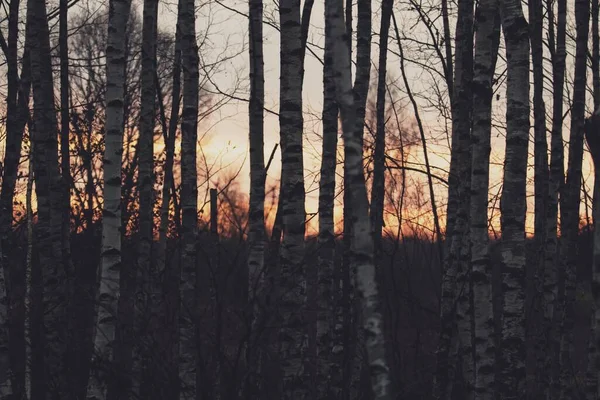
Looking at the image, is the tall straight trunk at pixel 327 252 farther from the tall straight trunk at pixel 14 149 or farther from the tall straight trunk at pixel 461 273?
the tall straight trunk at pixel 14 149

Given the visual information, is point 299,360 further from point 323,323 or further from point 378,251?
point 378,251

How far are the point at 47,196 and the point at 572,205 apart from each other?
6399 millimetres

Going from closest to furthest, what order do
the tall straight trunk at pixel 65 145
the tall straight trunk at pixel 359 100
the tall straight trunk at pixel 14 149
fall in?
the tall straight trunk at pixel 14 149, the tall straight trunk at pixel 359 100, the tall straight trunk at pixel 65 145

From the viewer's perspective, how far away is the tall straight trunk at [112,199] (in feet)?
27.1

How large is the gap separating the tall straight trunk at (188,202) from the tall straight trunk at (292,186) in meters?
0.93

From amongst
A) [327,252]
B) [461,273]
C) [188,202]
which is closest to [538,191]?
[461,273]

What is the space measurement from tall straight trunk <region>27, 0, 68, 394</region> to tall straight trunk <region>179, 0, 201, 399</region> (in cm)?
137

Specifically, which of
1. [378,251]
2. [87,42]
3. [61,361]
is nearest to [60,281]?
[61,361]

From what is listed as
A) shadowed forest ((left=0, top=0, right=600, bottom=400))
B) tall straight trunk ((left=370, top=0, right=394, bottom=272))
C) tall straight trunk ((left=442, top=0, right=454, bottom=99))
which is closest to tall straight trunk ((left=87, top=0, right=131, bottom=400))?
shadowed forest ((left=0, top=0, right=600, bottom=400))

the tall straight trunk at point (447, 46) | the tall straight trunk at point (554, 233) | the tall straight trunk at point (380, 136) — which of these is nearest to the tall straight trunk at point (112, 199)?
the tall straight trunk at point (380, 136)

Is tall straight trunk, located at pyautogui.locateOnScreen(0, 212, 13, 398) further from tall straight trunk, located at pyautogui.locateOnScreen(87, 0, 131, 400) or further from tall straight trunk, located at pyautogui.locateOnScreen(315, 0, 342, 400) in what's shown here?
tall straight trunk, located at pyautogui.locateOnScreen(315, 0, 342, 400)

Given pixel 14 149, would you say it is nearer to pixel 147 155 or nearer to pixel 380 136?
pixel 147 155

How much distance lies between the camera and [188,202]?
31.8ft

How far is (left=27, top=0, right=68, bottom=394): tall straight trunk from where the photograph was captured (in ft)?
31.5
